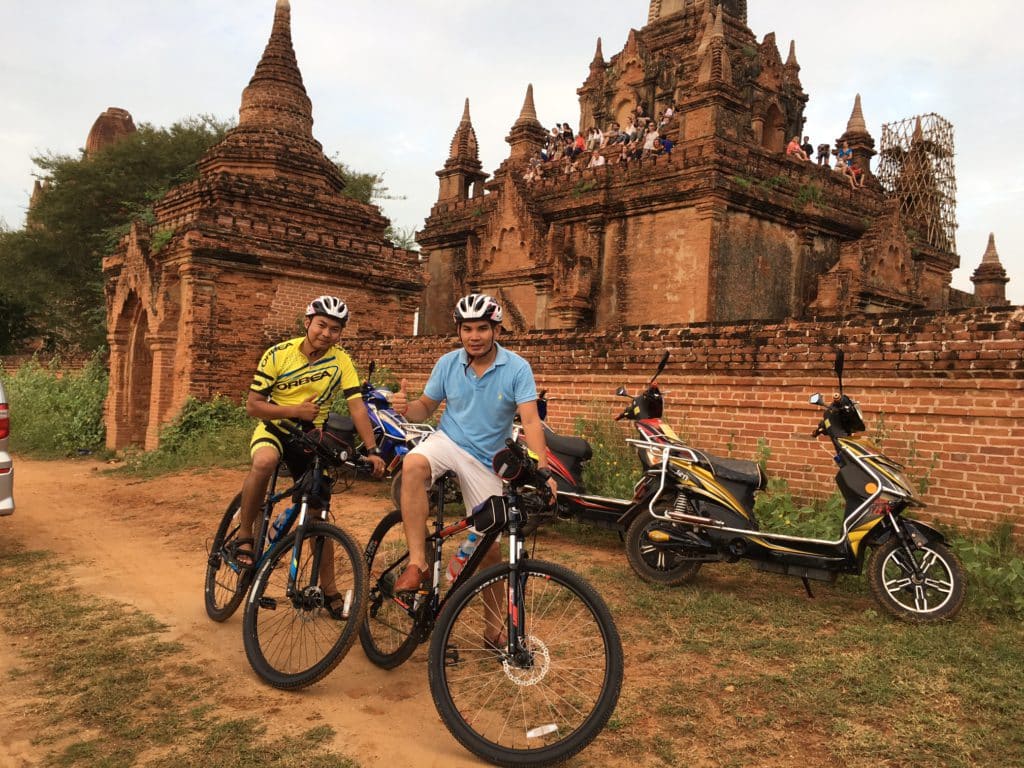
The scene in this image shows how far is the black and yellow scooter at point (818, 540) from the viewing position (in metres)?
4.57

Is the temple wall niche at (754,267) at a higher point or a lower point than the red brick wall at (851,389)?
higher

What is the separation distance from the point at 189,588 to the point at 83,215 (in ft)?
80.8

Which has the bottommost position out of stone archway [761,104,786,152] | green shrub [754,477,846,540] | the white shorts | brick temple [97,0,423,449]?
green shrub [754,477,846,540]

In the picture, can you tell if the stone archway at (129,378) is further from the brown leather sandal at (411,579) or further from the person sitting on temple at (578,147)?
the brown leather sandal at (411,579)

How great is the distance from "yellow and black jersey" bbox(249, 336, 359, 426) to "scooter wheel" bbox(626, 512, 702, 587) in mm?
2245

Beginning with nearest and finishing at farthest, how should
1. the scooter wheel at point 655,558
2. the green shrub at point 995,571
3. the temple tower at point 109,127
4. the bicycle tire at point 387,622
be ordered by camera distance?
the bicycle tire at point 387,622
the green shrub at point 995,571
the scooter wheel at point 655,558
the temple tower at point 109,127

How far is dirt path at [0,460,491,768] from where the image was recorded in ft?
10.6

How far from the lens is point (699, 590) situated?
5.19 meters

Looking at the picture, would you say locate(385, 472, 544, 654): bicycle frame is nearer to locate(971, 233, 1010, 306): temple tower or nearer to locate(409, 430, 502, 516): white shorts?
locate(409, 430, 502, 516): white shorts

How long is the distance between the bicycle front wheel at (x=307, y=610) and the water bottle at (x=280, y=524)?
131mm

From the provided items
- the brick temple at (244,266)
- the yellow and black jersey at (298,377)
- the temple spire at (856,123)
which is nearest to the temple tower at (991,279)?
the temple spire at (856,123)

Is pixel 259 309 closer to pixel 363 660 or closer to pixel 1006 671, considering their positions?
pixel 363 660

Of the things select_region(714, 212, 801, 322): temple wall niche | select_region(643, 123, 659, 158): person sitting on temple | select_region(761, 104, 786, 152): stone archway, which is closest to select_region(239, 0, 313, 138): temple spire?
select_region(643, 123, 659, 158): person sitting on temple

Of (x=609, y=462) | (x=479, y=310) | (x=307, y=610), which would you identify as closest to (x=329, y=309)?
(x=479, y=310)
